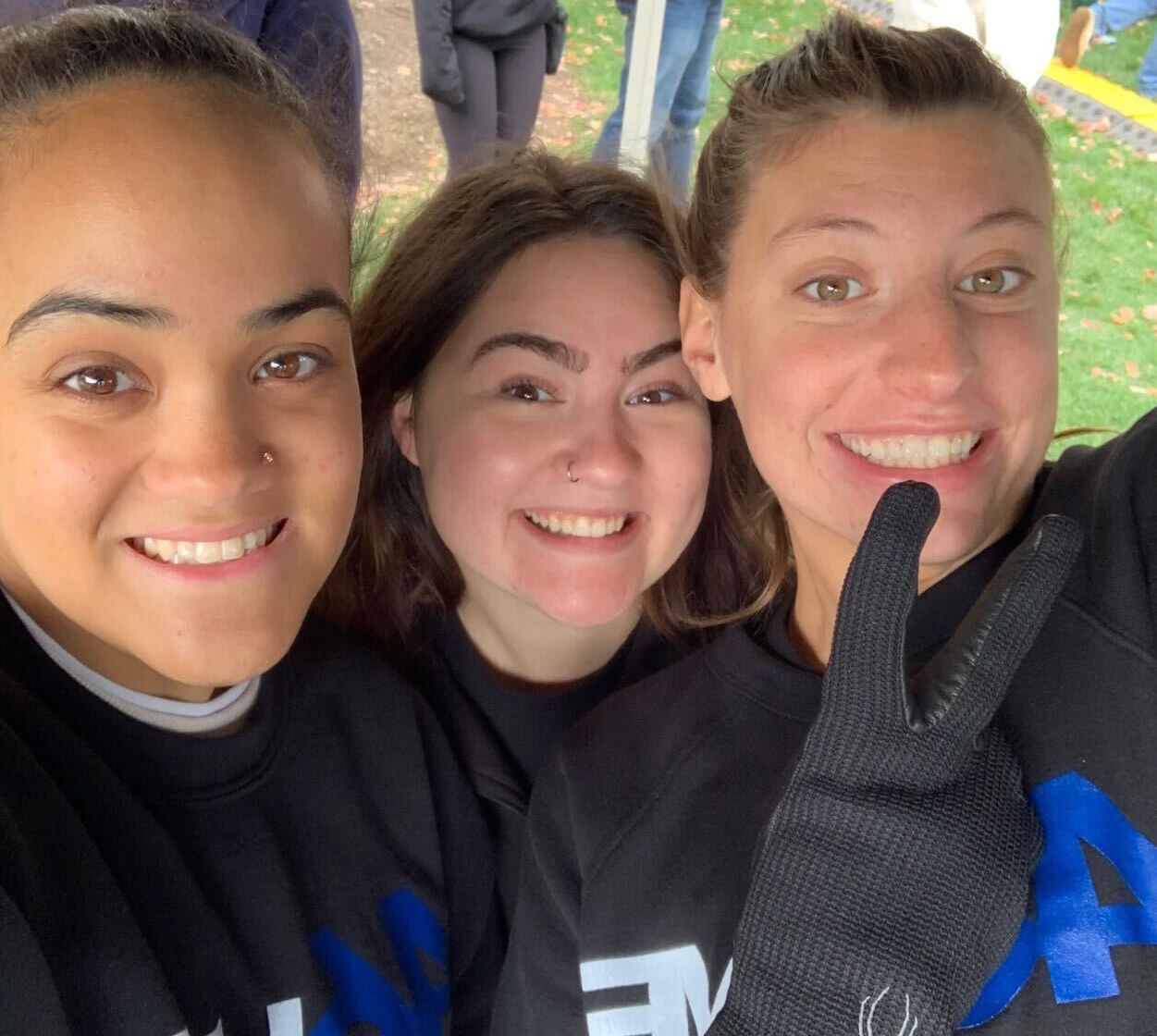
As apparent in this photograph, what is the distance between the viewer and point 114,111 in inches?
37.5

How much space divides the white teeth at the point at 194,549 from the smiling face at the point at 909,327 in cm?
65

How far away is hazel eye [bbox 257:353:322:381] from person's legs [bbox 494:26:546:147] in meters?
2.67

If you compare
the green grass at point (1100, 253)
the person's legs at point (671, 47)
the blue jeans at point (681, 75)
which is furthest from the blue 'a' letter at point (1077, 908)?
the person's legs at point (671, 47)

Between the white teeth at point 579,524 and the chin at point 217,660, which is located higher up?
the chin at point 217,660

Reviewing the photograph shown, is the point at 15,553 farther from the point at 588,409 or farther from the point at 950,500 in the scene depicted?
the point at 950,500

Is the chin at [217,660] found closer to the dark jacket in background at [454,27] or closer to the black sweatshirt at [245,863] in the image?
the black sweatshirt at [245,863]

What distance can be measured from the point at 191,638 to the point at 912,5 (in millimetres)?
2822

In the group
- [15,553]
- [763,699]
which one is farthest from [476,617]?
[15,553]

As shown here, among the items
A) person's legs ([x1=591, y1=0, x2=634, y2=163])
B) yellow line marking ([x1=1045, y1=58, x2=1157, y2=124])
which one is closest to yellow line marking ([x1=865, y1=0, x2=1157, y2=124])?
yellow line marking ([x1=1045, y1=58, x2=1157, y2=124])

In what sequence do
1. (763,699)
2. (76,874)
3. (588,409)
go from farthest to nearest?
(588,409) < (763,699) < (76,874)

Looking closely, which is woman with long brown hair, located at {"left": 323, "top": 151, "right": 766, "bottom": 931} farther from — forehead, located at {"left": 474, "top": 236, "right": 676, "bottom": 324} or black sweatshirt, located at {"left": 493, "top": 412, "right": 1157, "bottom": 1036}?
black sweatshirt, located at {"left": 493, "top": 412, "right": 1157, "bottom": 1036}

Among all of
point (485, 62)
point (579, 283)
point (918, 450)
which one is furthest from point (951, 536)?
point (485, 62)

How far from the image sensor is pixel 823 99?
1330 mm

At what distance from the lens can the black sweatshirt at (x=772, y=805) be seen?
101 cm
